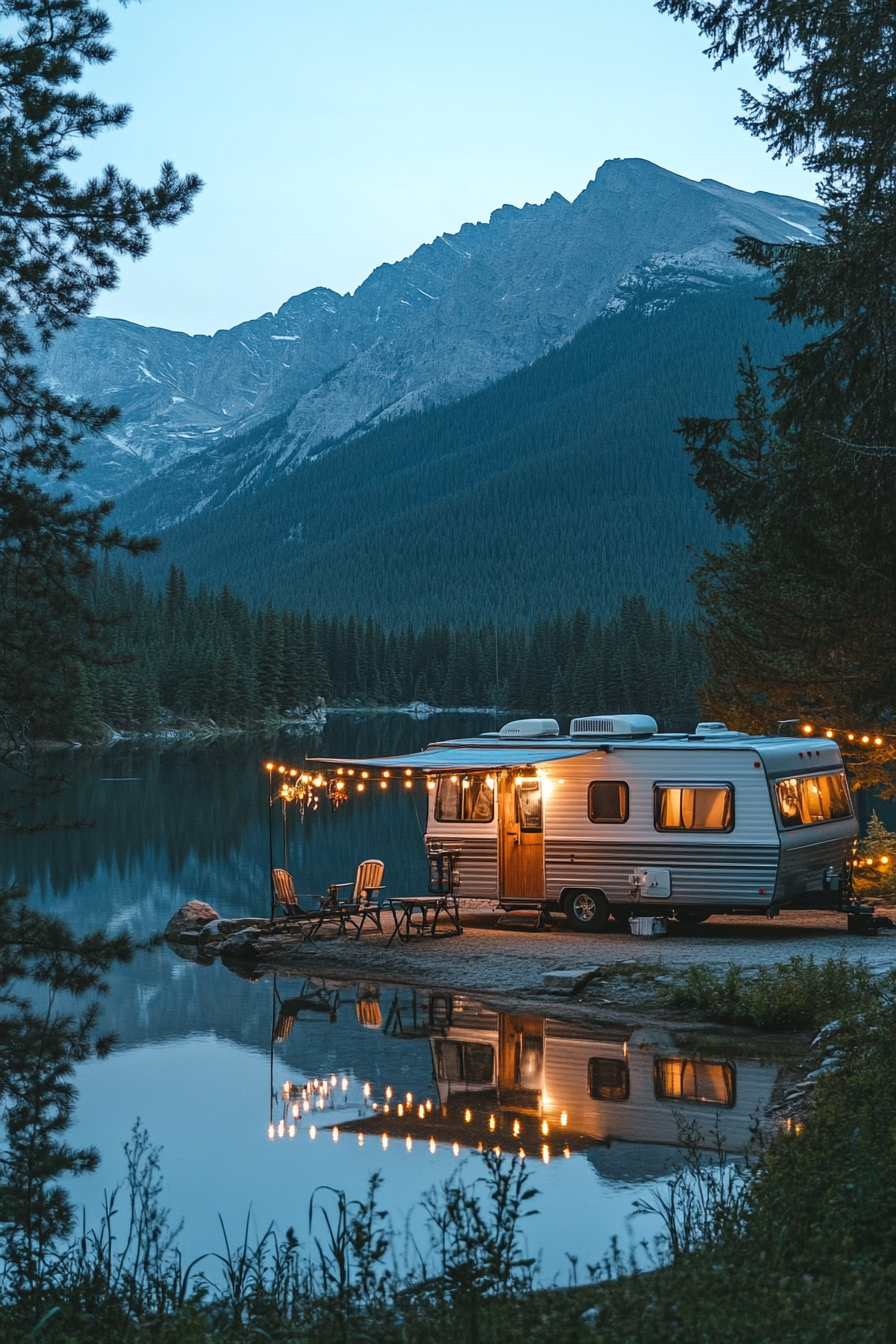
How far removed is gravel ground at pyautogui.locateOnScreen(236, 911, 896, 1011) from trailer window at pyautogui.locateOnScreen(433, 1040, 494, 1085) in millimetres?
2096

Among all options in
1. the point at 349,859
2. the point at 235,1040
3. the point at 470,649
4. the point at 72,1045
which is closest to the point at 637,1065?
the point at 235,1040

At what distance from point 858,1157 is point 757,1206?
65 centimetres

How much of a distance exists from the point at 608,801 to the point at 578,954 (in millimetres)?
2704

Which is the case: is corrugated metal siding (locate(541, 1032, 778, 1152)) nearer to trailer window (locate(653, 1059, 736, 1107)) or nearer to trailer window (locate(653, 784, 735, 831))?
trailer window (locate(653, 1059, 736, 1107))

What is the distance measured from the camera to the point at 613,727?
21.1 meters

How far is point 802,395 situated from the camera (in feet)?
42.6

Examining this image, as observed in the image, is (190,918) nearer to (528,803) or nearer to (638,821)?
(528,803)

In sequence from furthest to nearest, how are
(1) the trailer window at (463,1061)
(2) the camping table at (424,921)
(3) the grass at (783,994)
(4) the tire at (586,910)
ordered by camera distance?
1. (2) the camping table at (424,921)
2. (4) the tire at (586,910)
3. (3) the grass at (783,994)
4. (1) the trailer window at (463,1061)

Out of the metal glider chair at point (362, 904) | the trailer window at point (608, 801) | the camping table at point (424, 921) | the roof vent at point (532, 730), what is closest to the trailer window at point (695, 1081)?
the trailer window at point (608, 801)

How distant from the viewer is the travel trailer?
1927 cm

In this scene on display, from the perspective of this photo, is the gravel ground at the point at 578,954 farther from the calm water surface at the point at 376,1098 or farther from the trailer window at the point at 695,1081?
the trailer window at the point at 695,1081

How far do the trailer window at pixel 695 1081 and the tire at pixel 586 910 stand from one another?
7.10 meters

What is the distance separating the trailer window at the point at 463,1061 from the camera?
1334cm

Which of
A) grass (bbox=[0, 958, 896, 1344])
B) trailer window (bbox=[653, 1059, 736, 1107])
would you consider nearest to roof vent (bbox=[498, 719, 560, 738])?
trailer window (bbox=[653, 1059, 736, 1107])
